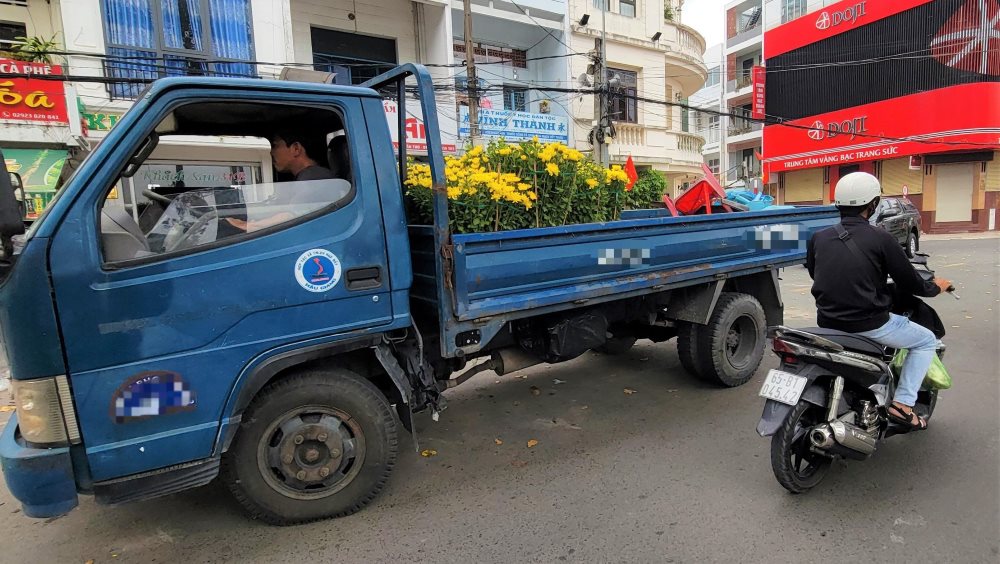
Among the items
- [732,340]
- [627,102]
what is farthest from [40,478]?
[627,102]

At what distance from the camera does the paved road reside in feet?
8.59

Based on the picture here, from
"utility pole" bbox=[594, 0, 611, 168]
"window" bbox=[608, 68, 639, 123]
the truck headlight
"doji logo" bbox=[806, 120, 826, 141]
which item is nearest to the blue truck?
the truck headlight

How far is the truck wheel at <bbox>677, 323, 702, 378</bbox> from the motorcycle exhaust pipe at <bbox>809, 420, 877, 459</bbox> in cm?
177

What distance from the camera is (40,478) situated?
223 cm

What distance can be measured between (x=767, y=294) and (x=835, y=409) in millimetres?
2412

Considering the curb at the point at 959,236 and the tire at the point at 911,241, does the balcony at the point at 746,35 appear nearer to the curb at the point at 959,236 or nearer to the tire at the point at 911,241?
the curb at the point at 959,236

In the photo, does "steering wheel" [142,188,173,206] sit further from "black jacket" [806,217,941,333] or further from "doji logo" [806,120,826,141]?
"doji logo" [806,120,826,141]

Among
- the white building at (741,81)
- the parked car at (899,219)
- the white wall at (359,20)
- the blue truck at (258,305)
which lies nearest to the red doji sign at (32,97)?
the white wall at (359,20)

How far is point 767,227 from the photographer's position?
4.84m

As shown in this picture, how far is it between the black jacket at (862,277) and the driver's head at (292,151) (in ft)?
9.67

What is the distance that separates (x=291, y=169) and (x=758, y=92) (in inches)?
1184

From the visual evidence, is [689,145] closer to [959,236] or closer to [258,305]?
[959,236]

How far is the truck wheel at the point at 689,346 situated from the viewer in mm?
4656

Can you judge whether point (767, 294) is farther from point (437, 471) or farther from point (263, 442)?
point (263, 442)
